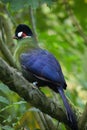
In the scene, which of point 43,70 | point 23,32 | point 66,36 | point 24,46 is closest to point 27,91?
point 43,70

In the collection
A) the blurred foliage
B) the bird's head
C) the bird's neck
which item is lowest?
the blurred foliage

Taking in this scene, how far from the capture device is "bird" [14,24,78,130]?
3.56 meters

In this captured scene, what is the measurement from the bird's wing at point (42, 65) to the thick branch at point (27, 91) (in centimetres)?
22

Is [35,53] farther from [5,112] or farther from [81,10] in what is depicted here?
[81,10]

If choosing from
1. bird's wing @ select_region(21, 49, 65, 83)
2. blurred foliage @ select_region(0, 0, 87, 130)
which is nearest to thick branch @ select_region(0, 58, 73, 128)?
bird's wing @ select_region(21, 49, 65, 83)

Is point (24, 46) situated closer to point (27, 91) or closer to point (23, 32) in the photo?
point (23, 32)

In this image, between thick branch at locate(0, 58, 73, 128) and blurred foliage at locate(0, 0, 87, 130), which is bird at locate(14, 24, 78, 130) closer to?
thick branch at locate(0, 58, 73, 128)

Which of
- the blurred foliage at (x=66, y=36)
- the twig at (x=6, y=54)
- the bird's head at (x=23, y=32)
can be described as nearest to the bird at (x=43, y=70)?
the twig at (x=6, y=54)

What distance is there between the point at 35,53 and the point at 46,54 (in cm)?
9

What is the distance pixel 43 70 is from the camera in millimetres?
3656

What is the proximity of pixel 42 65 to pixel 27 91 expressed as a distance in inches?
18.3

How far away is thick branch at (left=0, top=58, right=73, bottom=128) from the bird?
70 mm

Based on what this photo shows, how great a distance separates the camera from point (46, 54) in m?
3.85

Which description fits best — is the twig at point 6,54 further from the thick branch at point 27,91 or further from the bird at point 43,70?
the thick branch at point 27,91
